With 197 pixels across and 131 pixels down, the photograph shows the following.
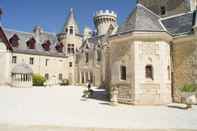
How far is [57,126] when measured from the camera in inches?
343

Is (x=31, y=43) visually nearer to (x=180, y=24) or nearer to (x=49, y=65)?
(x=49, y=65)

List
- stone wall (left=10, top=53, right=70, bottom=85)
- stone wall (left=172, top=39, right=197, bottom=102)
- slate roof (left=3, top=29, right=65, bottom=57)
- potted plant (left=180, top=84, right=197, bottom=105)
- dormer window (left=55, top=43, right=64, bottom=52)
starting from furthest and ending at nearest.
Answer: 1. dormer window (left=55, top=43, right=64, bottom=52)
2. slate roof (left=3, top=29, right=65, bottom=57)
3. stone wall (left=10, top=53, right=70, bottom=85)
4. stone wall (left=172, top=39, right=197, bottom=102)
5. potted plant (left=180, top=84, right=197, bottom=105)

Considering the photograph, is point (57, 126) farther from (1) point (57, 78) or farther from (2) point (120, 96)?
(1) point (57, 78)

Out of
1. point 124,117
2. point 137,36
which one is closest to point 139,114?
point 124,117

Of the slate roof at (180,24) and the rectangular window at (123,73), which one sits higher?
the slate roof at (180,24)

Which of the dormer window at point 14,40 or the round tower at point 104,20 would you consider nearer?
the dormer window at point 14,40

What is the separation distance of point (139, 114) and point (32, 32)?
116ft

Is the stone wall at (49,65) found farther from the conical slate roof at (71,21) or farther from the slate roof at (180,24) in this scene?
the slate roof at (180,24)

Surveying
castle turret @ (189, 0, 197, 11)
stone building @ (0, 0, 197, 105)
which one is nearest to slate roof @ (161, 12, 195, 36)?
stone building @ (0, 0, 197, 105)

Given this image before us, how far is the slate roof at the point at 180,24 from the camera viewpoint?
1640cm

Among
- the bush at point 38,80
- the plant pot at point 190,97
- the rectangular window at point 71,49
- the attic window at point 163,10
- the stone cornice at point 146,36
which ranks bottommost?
the plant pot at point 190,97

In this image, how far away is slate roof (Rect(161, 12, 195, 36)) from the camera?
16.4 meters

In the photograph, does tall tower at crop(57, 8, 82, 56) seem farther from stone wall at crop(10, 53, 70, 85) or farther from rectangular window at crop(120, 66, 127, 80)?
rectangular window at crop(120, 66, 127, 80)

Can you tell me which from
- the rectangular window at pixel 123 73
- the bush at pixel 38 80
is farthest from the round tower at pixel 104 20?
the rectangular window at pixel 123 73
